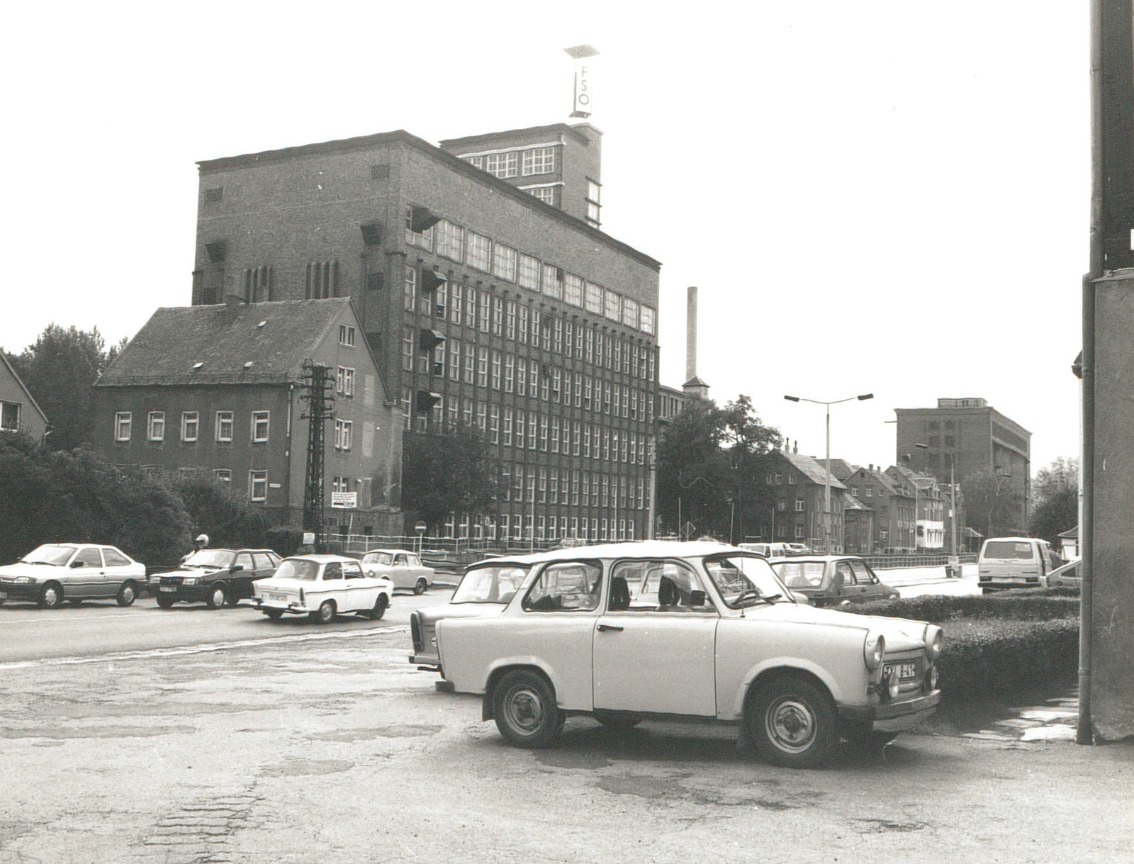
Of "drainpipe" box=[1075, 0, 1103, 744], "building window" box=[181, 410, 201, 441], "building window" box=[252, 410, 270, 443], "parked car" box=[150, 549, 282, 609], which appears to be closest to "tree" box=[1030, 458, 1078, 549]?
"building window" box=[252, 410, 270, 443]

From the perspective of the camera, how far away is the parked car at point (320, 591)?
1011 inches

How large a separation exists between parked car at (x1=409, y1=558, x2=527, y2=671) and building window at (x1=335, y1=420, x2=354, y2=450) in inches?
1972

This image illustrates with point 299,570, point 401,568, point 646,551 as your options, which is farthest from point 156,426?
point 646,551

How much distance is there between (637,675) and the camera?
972cm

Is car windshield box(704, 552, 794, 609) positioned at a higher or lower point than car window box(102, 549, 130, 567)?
higher

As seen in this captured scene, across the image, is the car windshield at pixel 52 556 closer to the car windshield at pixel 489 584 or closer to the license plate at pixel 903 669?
the car windshield at pixel 489 584

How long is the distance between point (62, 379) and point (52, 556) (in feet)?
189

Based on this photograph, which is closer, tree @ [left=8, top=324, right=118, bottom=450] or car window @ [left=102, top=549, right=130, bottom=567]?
car window @ [left=102, top=549, right=130, bottom=567]

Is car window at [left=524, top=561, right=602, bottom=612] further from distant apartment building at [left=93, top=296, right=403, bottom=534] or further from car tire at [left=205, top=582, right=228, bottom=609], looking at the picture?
distant apartment building at [left=93, top=296, right=403, bottom=534]

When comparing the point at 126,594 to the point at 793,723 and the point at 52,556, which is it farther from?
the point at 793,723

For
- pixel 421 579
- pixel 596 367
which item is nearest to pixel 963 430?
pixel 596 367

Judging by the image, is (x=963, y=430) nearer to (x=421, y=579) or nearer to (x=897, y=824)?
(x=421, y=579)

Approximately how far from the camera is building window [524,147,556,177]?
9925cm

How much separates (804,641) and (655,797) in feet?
5.45
